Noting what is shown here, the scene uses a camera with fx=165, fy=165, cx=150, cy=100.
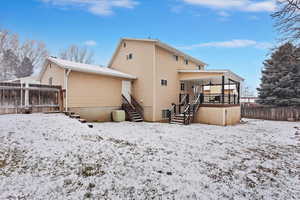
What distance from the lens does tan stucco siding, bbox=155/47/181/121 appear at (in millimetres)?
13633

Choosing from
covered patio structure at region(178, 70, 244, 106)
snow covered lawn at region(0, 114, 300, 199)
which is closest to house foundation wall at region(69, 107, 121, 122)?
snow covered lawn at region(0, 114, 300, 199)

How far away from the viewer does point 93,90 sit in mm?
11305

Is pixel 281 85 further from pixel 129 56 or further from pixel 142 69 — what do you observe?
pixel 129 56

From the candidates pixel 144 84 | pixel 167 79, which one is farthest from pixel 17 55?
pixel 167 79

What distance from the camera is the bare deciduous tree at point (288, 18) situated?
7.70m

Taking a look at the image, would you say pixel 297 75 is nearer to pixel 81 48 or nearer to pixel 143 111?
pixel 143 111

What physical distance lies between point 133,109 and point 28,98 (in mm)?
7203

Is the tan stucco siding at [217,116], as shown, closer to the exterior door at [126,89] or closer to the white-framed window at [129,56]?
the exterior door at [126,89]

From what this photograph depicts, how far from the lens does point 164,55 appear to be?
46.3ft

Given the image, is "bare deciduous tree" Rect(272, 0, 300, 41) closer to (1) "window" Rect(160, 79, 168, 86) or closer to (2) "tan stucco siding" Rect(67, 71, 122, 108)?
(1) "window" Rect(160, 79, 168, 86)

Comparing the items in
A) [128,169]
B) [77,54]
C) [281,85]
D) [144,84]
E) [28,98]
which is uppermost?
[77,54]

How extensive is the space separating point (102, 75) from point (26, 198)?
31.8 ft

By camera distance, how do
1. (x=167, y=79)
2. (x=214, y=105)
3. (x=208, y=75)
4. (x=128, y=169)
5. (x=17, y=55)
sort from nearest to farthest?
(x=128, y=169), (x=214, y=105), (x=208, y=75), (x=167, y=79), (x=17, y=55)

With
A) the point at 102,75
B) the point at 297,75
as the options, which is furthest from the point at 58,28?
the point at 297,75
